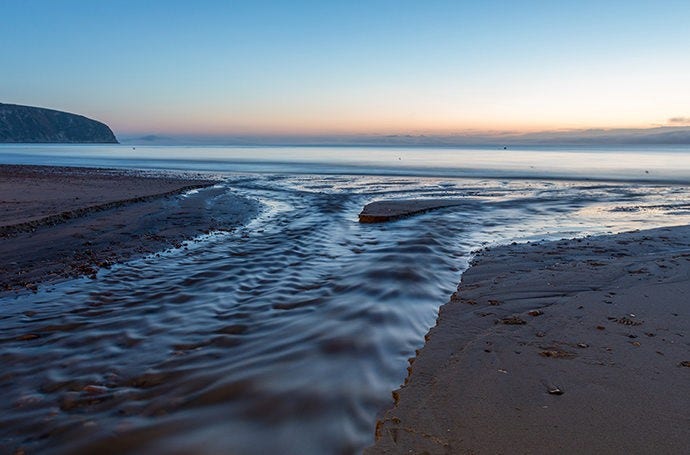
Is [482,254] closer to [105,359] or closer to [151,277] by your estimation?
[151,277]

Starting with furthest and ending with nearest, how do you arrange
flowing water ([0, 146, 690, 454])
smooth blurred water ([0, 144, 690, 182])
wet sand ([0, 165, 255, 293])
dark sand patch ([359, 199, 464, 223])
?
smooth blurred water ([0, 144, 690, 182]), dark sand patch ([359, 199, 464, 223]), wet sand ([0, 165, 255, 293]), flowing water ([0, 146, 690, 454])

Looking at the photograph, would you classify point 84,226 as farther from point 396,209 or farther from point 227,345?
point 396,209

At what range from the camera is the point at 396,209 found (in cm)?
1638

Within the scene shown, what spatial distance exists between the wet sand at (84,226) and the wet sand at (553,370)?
696cm

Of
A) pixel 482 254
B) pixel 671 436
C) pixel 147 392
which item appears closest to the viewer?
pixel 671 436

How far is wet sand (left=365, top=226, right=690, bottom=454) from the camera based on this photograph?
3.32 meters

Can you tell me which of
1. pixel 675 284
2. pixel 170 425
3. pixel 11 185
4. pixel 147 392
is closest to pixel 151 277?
pixel 147 392

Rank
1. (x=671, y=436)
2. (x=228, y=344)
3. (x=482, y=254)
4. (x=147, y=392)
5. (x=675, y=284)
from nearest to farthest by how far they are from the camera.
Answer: (x=671, y=436), (x=147, y=392), (x=228, y=344), (x=675, y=284), (x=482, y=254)

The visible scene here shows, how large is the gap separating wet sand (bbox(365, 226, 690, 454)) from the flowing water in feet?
1.45

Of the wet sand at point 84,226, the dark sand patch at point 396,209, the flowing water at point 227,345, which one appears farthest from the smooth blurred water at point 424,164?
the flowing water at point 227,345

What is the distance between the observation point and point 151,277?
8.15m

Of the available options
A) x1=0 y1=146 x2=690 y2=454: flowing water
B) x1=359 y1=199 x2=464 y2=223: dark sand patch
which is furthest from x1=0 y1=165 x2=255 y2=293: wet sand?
x1=359 y1=199 x2=464 y2=223: dark sand patch

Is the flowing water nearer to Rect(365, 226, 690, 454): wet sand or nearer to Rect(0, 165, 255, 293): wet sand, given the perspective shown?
Rect(365, 226, 690, 454): wet sand

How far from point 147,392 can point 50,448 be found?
36.0 inches
